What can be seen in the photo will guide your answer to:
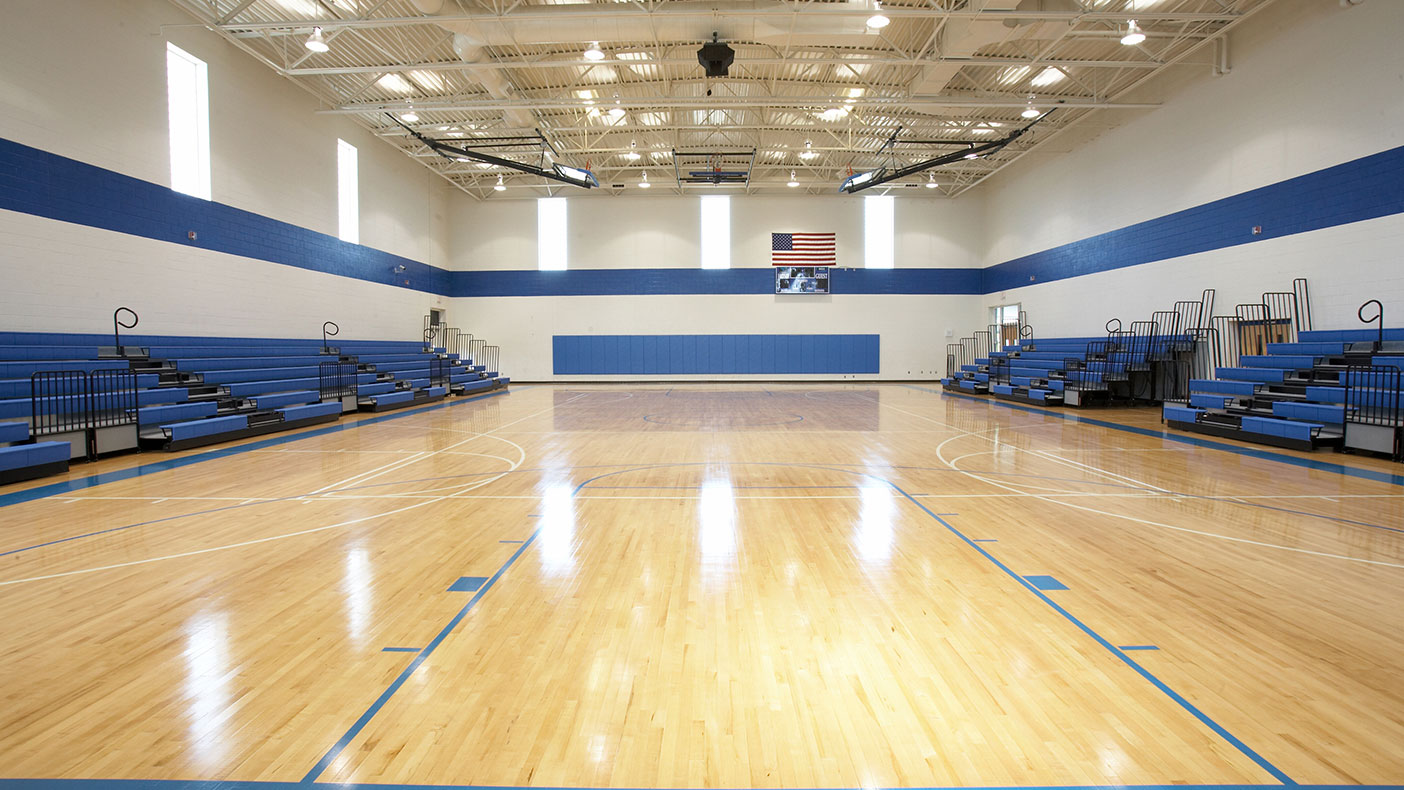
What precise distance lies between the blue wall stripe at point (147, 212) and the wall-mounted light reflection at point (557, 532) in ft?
29.2

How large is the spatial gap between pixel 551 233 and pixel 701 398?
31.3 feet

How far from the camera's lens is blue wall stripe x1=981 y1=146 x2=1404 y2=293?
8.99 m

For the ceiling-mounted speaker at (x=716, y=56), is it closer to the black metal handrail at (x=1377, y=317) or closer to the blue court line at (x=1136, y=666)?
the blue court line at (x=1136, y=666)

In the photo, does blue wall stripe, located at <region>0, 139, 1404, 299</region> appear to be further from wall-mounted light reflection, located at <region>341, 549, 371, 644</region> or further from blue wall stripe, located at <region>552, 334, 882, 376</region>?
wall-mounted light reflection, located at <region>341, 549, 371, 644</region>

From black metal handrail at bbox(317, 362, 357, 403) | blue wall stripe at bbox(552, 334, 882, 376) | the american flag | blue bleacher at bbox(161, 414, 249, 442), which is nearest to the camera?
blue bleacher at bbox(161, 414, 249, 442)

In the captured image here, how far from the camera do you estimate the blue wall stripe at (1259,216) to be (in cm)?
899

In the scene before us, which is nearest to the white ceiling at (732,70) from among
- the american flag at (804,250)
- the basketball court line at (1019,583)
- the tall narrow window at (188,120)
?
the tall narrow window at (188,120)

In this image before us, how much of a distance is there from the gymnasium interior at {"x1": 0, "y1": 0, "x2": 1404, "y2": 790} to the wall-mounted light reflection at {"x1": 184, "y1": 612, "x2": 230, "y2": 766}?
2cm

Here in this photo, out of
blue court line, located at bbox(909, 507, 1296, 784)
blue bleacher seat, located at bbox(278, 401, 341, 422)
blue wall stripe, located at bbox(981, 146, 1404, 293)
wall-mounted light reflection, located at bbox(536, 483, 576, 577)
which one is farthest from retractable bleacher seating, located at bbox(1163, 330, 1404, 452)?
blue bleacher seat, located at bbox(278, 401, 341, 422)

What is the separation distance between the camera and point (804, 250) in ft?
70.7

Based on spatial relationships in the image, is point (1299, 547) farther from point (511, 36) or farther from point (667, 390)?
point (667, 390)

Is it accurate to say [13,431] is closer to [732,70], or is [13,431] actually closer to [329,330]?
[329,330]

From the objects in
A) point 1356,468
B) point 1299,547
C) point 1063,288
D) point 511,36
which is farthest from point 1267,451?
point 511,36

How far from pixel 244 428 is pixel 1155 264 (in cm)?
1748
